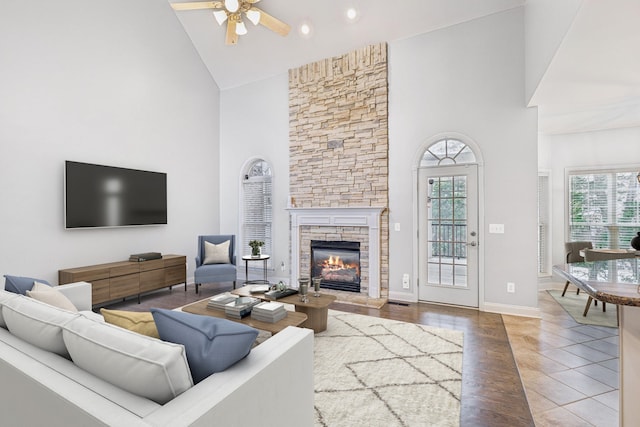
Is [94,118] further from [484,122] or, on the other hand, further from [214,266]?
[484,122]

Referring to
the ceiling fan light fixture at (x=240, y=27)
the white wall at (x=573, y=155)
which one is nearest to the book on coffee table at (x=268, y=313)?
the ceiling fan light fixture at (x=240, y=27)

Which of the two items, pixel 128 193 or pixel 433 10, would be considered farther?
pixel 128 193

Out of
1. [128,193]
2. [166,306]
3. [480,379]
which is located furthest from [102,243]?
[480,379]

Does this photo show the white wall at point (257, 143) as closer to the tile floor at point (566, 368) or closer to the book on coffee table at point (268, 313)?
the book on coffee table at point (268, 313)

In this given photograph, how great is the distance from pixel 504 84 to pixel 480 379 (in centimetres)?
353

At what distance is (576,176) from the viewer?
17.5 feet

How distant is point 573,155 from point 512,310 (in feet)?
10.4

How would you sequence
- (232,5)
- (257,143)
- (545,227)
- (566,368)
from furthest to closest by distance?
(257,143) < (545,227) < (232,5) < (566,368)

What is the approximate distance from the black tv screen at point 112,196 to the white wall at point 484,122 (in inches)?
150

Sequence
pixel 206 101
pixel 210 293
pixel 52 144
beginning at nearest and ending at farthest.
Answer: pixel 52 144 → pixel 210 293 → pixel 206 101

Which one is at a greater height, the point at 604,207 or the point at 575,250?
the point at 604,207

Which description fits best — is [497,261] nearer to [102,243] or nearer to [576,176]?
[576,176]

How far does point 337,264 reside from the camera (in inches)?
201

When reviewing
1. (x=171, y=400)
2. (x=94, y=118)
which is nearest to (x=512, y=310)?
(x=171, y=400)
